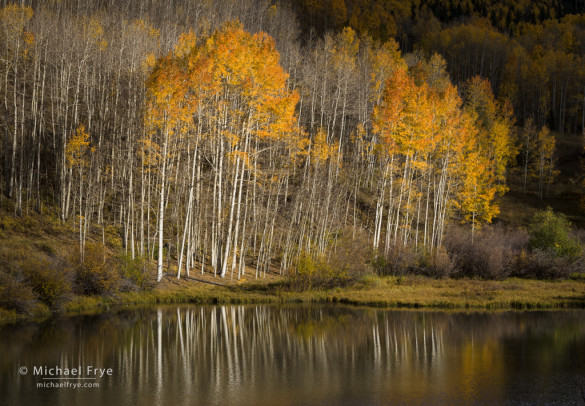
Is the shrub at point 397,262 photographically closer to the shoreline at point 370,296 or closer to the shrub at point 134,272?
the shoreline at point 370,296

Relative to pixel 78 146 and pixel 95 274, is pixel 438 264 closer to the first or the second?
pixel 95 274

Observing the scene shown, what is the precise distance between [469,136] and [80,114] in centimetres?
2966

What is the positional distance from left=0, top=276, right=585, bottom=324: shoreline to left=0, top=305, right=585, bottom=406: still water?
9.06ft

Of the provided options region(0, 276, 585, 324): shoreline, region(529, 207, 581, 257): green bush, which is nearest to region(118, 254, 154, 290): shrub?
region(0, 276, 585, 324): shoreline

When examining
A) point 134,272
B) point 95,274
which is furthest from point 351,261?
point 95,274

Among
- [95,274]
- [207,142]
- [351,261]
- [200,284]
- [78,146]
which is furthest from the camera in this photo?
[207,142]

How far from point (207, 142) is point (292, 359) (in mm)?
19497

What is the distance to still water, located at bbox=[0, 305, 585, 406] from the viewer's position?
43.9 feet

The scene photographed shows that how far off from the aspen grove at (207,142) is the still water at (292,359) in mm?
7900

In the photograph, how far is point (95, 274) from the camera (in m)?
25.8

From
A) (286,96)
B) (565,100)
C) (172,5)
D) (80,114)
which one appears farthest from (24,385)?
(565,100)

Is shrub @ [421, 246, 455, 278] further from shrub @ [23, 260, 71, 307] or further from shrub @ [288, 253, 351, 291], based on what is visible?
shrub @ [23, 260, 71, 307]

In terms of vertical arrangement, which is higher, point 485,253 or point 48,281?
point 485,253

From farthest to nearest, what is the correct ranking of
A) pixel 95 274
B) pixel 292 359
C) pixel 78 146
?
pixel 78 146
pixel 95 274
pixel 292 359
